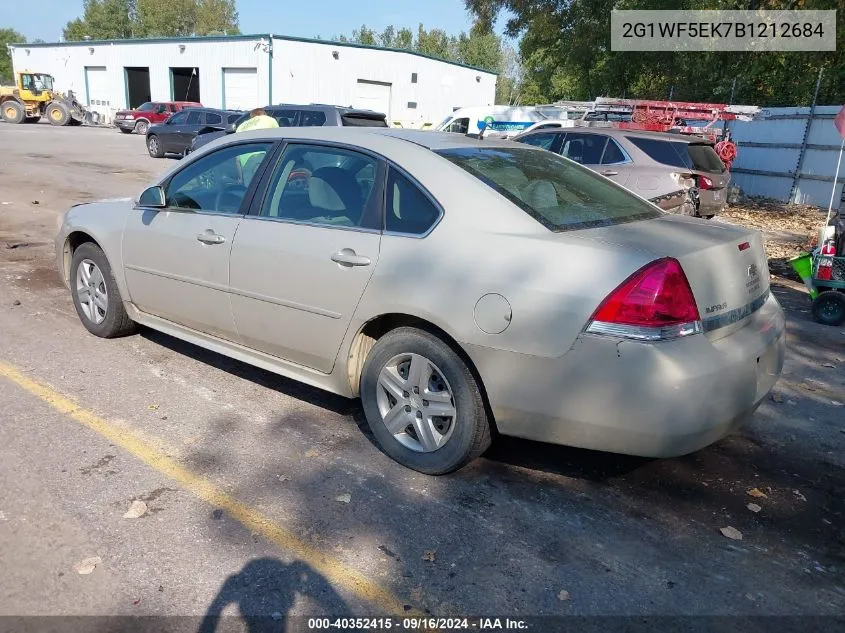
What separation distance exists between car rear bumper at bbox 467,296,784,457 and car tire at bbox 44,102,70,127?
134 ft

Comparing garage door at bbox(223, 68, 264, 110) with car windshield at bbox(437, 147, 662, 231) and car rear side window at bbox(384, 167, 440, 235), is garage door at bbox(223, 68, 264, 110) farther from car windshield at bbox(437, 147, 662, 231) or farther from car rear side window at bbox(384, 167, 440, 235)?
car rear side window at bbox(384, 167, 440, 235)

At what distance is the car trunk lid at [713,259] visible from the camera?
2.92m

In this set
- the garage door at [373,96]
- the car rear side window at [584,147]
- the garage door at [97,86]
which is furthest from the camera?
the garage door at [97,86]

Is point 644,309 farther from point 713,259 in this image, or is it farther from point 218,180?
point 218,180

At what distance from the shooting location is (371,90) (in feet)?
128

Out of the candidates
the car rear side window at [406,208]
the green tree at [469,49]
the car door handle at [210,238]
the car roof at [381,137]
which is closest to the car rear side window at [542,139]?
the car roof at [381,137]

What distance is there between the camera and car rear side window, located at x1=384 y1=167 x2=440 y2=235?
11.0 feet

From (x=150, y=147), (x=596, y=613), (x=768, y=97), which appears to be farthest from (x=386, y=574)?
(x=768, y=97)

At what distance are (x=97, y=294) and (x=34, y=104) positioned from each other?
3910 cm

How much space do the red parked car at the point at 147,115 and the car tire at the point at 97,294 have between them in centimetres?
2883

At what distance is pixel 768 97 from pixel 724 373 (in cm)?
2462

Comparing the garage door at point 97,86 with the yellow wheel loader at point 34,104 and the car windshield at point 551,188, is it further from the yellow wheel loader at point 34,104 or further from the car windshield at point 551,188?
the car windshield at point 551,188

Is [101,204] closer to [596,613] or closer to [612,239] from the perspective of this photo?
[612,239]

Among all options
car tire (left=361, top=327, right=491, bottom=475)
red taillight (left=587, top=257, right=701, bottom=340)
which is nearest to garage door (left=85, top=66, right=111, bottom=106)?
car tire (left=361, top=327, right=491, bottom=475)
